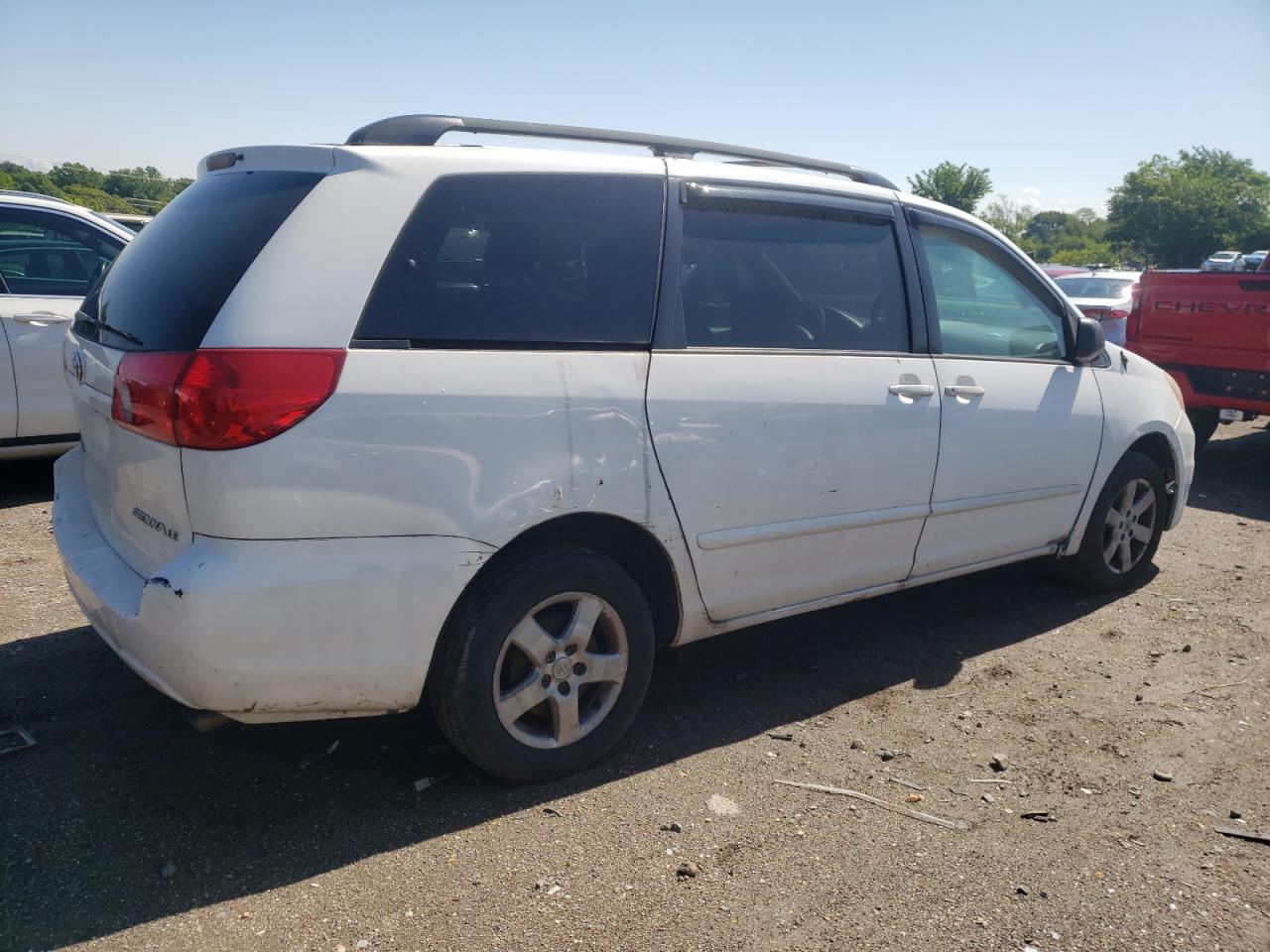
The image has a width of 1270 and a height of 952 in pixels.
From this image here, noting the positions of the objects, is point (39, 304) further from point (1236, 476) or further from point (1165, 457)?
point (1236, 476)

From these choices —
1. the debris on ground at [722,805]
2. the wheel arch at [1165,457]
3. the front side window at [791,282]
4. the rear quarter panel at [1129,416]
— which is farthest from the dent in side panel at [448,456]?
the wheel arch at [1165,457]

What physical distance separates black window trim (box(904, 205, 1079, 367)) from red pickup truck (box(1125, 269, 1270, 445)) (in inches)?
162

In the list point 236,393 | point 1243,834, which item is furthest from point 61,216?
point 1243,834

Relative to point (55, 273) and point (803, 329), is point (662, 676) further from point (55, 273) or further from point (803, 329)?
point (55, 273)

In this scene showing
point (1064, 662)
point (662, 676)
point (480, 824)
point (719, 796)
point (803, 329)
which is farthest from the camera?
point (1064, 662)

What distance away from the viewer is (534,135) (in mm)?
3285

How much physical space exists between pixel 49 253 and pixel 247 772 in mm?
4410

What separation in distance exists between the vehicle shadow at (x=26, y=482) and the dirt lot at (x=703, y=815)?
6.75 ft

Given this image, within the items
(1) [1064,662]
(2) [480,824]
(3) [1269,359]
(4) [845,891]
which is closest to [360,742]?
(2) [480,824]

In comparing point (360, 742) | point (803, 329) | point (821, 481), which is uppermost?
point (803, 329)

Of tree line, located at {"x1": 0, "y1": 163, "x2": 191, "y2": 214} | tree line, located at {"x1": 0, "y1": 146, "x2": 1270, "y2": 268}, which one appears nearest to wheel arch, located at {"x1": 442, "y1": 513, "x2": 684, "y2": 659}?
tree line, located at {"x1": 0, "y1": 163, "x2": 191, "y2": 214}

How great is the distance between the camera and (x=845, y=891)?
2.74 meters

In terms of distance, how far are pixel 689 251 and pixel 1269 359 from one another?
21.0ft

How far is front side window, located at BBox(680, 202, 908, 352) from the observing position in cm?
345
